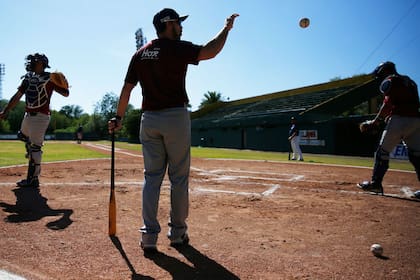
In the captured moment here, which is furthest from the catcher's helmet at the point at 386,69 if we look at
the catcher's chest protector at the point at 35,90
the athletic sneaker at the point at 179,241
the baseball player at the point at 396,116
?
the catcher's chest protector at the point at 35,90

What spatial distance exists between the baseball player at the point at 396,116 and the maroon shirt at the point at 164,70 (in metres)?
3.92

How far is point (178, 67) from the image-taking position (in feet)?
9.47

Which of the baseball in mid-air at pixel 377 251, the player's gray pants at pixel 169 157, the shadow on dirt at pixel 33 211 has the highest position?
the player's gray pants at pixel 169 157

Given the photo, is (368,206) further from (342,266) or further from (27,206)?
(27,206)

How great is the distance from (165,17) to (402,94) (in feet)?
14.1

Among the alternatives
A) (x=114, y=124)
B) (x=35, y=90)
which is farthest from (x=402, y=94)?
(x=35, y=90)

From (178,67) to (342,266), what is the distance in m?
2.18

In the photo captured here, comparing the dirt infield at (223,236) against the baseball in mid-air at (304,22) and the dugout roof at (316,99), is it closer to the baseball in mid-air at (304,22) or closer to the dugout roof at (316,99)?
the baseball in mid-air at (304,22)

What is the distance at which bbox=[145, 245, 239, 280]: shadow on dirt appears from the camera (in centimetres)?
222

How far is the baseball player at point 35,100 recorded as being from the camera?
5.62 m

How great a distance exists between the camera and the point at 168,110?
9.51ft

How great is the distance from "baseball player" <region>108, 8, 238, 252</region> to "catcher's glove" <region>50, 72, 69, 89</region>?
10.6 ft

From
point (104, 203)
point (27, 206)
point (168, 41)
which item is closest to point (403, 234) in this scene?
point (168, 41)

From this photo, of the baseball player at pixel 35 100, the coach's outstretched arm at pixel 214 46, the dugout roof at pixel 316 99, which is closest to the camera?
the coach's outstretched arm at pixel 214 46
